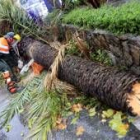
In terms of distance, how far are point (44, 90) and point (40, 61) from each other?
1435 mm

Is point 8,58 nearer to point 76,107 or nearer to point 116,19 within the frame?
point 76,107

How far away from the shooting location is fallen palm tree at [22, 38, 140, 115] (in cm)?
395

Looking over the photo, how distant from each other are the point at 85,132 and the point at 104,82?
0.74m

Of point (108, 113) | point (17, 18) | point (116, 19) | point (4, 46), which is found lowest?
point (108, 113)

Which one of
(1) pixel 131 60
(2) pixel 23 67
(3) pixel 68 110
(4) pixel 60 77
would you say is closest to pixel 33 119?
(3) pixel 68 110

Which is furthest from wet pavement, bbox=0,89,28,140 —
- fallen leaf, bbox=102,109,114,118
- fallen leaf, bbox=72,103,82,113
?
fallen leaf, bbox=102,109,114,118

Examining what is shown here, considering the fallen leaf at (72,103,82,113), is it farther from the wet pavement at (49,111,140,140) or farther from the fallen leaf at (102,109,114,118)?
the fallen leaf at (102,109,114,118)

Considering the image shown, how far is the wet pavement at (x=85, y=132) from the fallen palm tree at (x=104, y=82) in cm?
29

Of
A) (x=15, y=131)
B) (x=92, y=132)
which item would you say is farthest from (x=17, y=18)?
(x=92, y=132)

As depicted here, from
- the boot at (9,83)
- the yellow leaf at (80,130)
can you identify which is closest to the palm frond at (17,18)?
the boot at (9,83)

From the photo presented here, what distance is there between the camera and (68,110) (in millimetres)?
5121

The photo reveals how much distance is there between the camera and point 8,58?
860cm

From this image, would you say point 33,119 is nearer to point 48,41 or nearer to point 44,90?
point 44,90

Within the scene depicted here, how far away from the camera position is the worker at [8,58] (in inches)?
302
